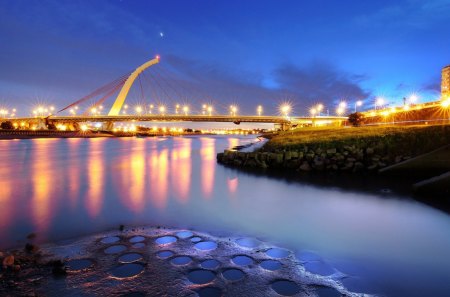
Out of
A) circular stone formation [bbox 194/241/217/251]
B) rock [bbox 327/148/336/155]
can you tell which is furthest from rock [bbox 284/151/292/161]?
circular stone formation [bbox 194/241/217/251]

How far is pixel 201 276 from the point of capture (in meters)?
5.55

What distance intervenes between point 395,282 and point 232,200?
26.6 feet

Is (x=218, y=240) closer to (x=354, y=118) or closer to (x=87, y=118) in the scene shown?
(x=354, y=118)

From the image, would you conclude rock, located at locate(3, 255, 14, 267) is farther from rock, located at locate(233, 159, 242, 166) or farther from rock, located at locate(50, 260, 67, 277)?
rock, located at locate(233, 159, 242, 166)

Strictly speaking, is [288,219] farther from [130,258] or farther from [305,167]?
[305,167]

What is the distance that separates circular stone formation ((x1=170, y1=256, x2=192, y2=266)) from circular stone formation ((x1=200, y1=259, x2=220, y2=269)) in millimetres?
300

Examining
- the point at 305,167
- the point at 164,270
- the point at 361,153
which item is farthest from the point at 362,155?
the point at 164,270

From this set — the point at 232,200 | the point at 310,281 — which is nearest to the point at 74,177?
the point at 232,200

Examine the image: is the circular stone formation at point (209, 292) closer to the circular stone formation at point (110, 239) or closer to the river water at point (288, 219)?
the river water at point (288, 219)

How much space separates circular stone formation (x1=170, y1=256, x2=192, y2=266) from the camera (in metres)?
6.04

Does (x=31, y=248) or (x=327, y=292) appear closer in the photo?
(x=327, y=292)

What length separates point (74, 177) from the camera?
20688 mm

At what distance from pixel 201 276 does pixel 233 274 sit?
1.89 feet

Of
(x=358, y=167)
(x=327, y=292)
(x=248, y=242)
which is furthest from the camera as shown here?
(x=358, y=167)
